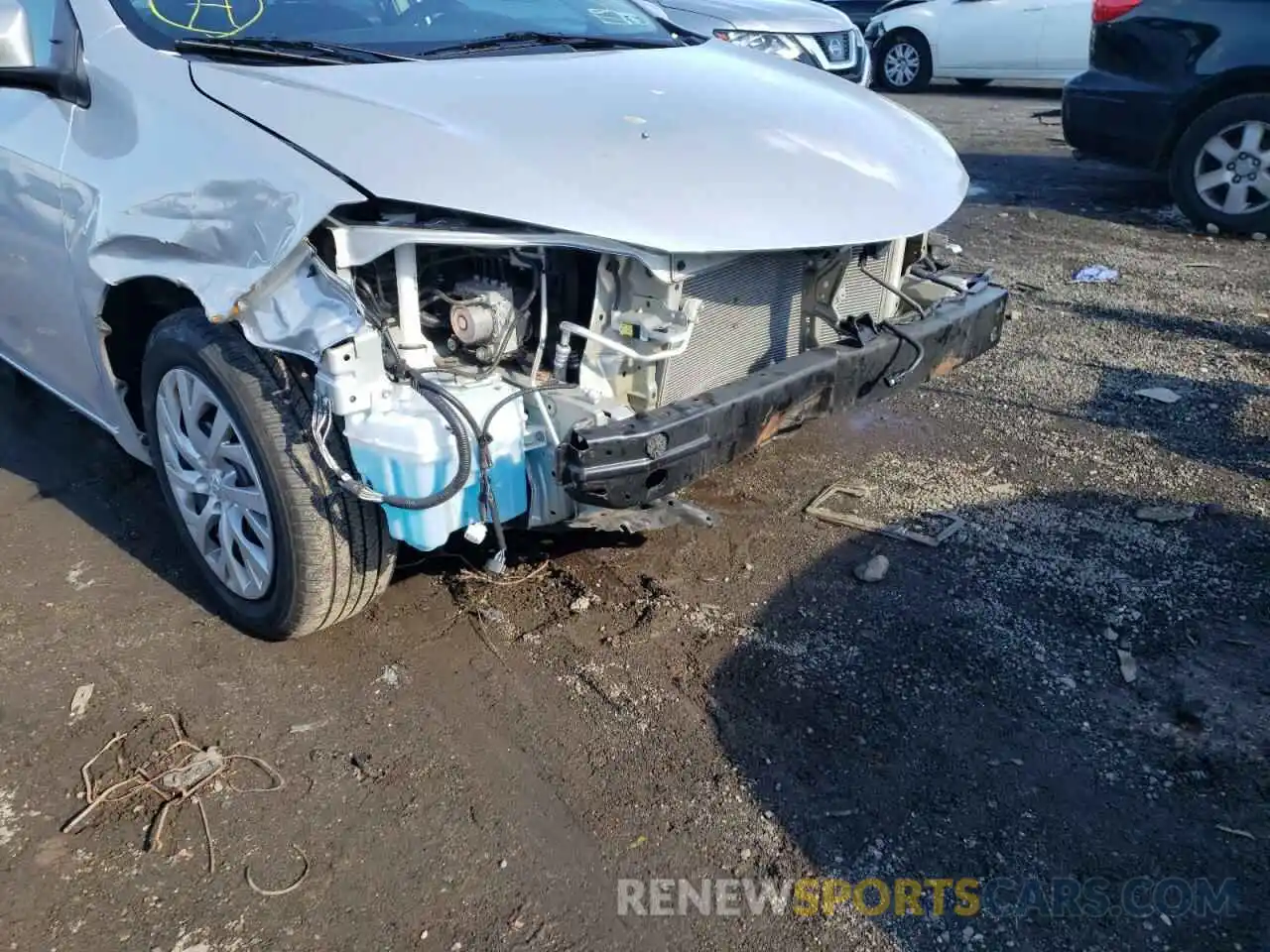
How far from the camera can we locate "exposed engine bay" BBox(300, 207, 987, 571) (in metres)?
2.46

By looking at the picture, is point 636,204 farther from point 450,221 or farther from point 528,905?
point 528,905

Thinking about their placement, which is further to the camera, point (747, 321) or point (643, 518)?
point (747, 321)

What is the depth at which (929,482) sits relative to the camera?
153 inches

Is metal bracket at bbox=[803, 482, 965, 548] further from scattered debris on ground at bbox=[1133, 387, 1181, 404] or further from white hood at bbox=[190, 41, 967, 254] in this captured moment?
scattered debris on ground at bbox=[1133, 387, 1181, 404]

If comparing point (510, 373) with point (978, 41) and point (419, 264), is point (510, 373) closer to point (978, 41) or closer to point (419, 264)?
point (419, 264)

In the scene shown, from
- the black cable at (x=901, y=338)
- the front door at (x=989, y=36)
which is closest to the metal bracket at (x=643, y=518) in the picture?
the black cable at (x=901, y=338)

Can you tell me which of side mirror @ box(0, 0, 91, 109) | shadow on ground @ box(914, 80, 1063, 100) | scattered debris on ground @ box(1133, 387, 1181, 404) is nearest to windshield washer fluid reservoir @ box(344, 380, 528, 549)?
side mirror @ box(0, 0, 91, 109)

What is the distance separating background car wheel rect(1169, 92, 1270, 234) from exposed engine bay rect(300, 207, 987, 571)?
5077 millimetres

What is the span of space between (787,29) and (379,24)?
5.10 m

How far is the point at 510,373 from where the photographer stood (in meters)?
2.68

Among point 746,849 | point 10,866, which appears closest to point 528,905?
point 746,849

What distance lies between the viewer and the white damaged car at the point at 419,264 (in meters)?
2.47

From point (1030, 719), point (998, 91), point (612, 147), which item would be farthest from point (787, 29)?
point (998, 91)

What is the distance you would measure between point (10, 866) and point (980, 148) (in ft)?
31.2
